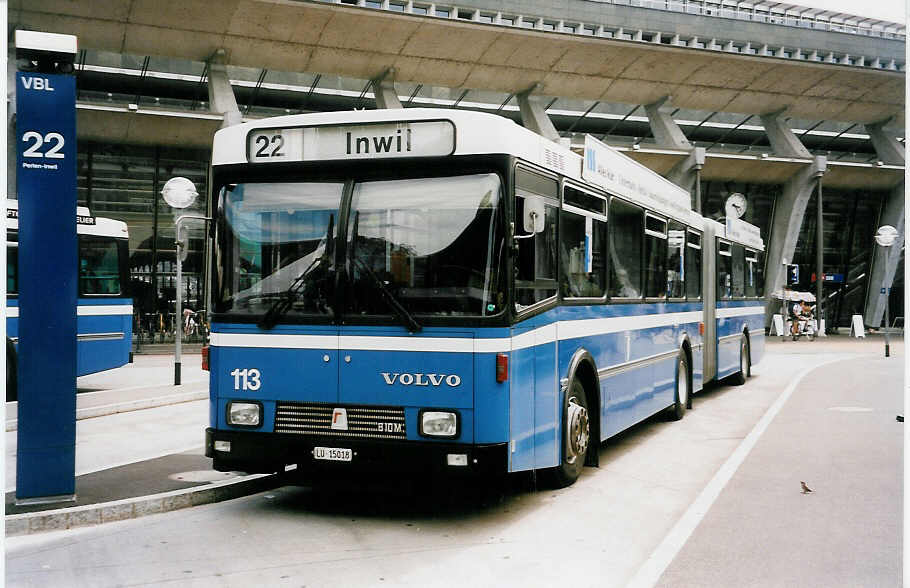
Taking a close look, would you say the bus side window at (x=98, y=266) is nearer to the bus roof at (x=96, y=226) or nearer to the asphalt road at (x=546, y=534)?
the bus roof at (x=96, y=226)

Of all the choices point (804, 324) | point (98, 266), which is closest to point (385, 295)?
point (98, 266)

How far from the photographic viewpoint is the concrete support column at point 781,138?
44844mm

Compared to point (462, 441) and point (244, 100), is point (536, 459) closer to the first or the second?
point (462, 441)

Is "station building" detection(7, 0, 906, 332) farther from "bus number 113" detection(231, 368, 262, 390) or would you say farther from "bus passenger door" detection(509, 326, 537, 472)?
"bus passenger door" detection(509, 326, 537, 472)

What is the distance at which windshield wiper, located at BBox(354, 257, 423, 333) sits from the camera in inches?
269

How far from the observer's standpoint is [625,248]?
10.3 meters

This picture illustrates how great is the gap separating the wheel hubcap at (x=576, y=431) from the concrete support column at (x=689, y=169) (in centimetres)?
3359

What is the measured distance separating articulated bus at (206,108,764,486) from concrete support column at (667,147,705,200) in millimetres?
34860

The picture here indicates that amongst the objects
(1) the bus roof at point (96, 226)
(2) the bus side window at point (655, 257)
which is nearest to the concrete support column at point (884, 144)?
(2) the bus side window at point (655, 257)

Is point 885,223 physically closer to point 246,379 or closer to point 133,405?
point 133,405

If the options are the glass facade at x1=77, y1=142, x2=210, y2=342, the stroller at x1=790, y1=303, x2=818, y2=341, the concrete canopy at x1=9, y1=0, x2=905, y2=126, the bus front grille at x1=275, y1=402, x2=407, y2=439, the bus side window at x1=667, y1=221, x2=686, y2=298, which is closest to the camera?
the bus front grille at x1=275, y1=402, x2=407, y2=439

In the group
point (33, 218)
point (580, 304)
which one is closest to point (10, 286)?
point (33, 218)

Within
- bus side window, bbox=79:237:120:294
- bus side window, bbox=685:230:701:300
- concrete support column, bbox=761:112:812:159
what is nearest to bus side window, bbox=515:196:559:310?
bus side window, bbox=685:230:701:300

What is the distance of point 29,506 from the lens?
23.7 feet
